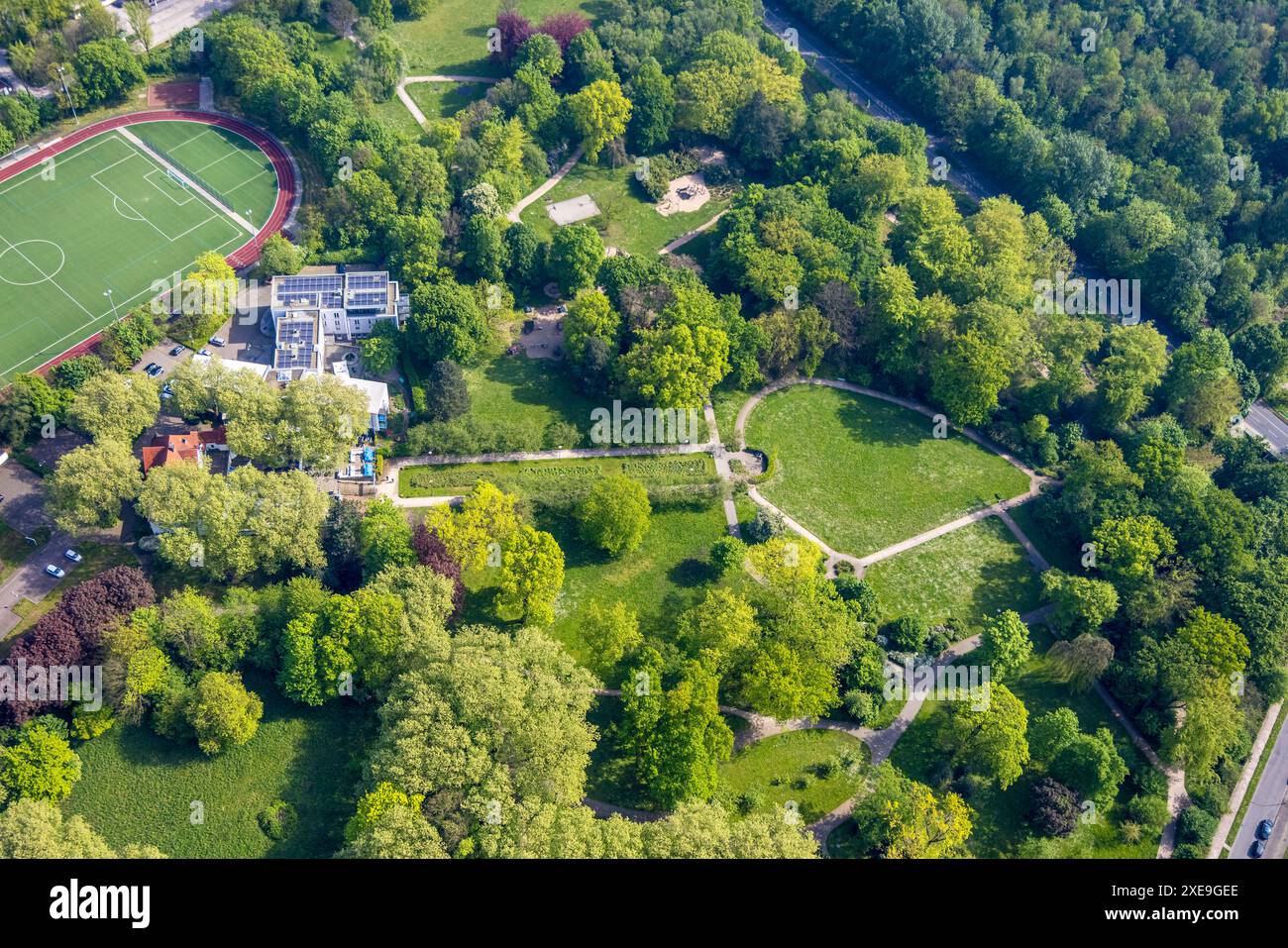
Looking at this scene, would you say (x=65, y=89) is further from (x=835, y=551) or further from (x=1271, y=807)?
(x=1271, y=807)

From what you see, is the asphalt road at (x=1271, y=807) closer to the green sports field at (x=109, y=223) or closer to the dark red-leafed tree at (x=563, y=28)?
the dark red-leafed tree at (x=563, y=28)

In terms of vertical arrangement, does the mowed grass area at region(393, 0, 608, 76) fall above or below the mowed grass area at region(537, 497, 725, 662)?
above

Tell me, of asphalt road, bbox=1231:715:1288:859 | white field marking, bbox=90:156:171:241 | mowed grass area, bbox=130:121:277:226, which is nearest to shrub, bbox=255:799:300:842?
white field marking, bbox=90:156:171:241

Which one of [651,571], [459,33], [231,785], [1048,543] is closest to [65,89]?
[459,33]

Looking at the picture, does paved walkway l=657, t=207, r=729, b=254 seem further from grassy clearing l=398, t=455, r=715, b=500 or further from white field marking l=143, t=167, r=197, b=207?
white field marking l=143, t=167, r=197, b=207
